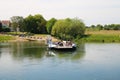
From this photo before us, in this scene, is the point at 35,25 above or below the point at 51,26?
above

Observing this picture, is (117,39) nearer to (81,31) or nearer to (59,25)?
(81,31)

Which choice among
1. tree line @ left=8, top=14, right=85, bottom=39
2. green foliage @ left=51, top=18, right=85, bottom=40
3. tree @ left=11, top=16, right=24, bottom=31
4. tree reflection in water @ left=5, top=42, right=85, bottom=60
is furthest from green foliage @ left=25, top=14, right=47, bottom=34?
tree reflection in water @ left=5, top=42, right=85, bottom=60

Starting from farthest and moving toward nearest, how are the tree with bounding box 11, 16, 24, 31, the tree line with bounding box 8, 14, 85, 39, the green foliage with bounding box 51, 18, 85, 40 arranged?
the tree with bounding box 11, 16, 24, 31 → the tree line with bounding box 8, 14, 85, 39 → the green foliage with bounding box 51, 18, 85, 40

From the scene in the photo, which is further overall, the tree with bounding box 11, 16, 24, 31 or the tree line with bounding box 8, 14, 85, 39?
the tree with bounding box 11, 16, 24, 31

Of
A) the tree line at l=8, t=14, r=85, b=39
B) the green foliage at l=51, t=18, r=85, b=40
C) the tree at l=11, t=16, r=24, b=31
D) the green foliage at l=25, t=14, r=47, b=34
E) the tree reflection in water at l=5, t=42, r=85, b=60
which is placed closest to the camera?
the tree reflection in water at l=5, t=42, r=85, b=60

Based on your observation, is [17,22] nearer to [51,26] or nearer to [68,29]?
[51,26]

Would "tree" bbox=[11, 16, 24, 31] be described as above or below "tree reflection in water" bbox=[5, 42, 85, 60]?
above

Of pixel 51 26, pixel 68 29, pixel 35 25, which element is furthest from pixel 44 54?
pixel 35 25

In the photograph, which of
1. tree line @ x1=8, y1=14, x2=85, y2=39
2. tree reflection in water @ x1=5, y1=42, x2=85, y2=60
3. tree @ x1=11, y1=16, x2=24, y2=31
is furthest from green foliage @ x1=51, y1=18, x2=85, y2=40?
tree reflection in water @ x1=5, y1=42, x2=85, y2=60

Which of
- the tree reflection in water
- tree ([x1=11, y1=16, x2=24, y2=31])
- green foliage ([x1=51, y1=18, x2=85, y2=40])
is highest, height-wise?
tree ([x1=11, y1=16, x2=24, y2=31])

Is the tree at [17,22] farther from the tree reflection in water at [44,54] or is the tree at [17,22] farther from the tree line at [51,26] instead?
the tree reflection in water at [44,54]

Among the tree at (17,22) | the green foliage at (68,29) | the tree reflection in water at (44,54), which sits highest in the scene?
the tree at (17,22)

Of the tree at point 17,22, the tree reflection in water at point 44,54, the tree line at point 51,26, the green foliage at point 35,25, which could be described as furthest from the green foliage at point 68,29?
the tree reflection in water at point 44,54

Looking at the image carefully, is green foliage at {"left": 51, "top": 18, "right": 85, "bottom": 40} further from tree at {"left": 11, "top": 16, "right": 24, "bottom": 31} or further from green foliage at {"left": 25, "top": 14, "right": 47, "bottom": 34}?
tree at {"left": 11, "top": 16, "right": 24, "bottom": 31}
